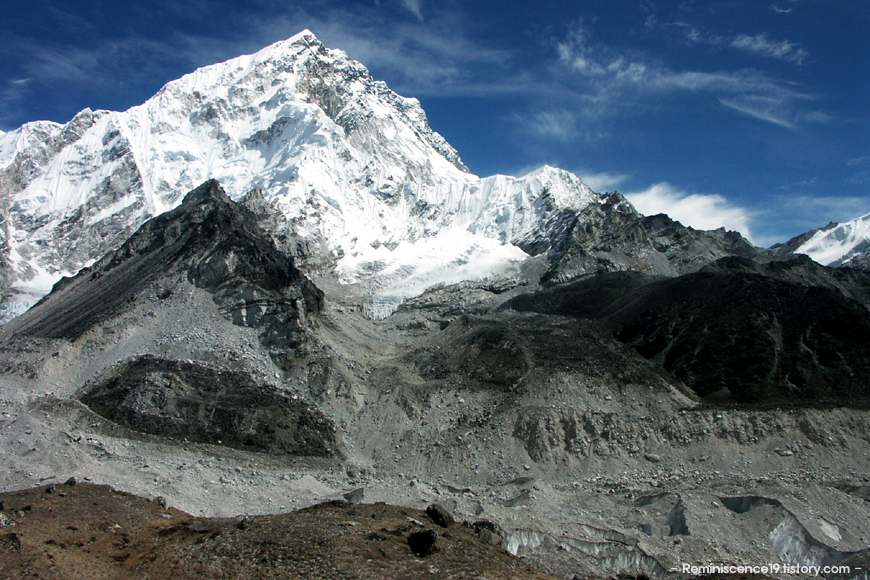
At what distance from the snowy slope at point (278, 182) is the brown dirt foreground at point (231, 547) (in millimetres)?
105025

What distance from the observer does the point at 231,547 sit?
67.3 feet

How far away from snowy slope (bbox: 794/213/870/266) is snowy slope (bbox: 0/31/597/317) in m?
72.6

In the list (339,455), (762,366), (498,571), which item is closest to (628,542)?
(498,571)

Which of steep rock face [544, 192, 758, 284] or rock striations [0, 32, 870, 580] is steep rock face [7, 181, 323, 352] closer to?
rock striations [0, 32, 870, 580]

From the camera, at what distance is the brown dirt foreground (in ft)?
61.8

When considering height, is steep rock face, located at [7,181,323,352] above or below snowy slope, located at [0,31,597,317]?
below

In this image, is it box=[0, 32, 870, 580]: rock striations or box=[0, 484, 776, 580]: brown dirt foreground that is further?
box=[0, 32, 870, 580]: rock striations

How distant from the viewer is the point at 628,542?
28109 mm

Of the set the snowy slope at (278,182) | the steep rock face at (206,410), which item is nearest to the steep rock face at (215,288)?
the steep rock face at (206,410)

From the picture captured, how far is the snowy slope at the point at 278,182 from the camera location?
14550cm

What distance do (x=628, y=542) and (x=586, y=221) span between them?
11889 cm

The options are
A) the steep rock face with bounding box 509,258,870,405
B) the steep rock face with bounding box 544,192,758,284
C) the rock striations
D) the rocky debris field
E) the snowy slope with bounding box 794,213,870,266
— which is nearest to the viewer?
the rock striations

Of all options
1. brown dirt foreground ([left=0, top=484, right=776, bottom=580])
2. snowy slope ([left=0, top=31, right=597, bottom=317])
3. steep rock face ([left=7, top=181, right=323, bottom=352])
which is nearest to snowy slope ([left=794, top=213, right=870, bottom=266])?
snowy slope ([left=0, top=31, right=597, bottom=317])

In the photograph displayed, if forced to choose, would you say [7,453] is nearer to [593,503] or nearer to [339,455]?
[339,455]
